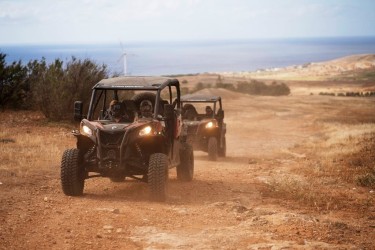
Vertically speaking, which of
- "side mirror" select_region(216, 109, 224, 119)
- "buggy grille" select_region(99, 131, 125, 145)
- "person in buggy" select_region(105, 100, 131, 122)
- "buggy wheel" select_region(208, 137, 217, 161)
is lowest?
"buggy wheel" select_region(208, 137, 217, 161)

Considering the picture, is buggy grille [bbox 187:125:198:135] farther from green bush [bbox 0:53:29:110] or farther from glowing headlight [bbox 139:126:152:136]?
green bush [bbox 0:53:29:110]

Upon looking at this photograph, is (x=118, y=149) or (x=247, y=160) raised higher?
(x=118, y=149)

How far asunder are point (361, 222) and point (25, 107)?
60.4 ft

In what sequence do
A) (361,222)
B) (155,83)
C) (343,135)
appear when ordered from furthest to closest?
1. (343,135)
2. (155,83)
3. (361,222)

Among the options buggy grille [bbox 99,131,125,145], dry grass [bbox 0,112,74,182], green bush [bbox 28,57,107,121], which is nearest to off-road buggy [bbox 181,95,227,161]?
dry grass [bbox 0,112,74,182]

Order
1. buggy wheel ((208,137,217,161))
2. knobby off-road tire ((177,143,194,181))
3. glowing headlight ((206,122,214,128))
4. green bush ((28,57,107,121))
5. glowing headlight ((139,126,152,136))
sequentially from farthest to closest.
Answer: green bush ((28,57,107,121)) → glowing headlight ((206,122,214,128)) → buggy wheel ((208,137,217,161)) → knobby off-road tire ((177,143,194,181)) → glowing headlight ((139,126,152,136))

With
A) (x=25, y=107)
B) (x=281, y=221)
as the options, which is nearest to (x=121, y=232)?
(x=281, y=221)

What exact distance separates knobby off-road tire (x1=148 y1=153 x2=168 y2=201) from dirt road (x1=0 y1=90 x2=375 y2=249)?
0.66 feet

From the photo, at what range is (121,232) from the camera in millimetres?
6887

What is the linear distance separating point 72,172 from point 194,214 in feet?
7.54

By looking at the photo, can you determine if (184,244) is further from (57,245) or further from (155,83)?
(155,83)

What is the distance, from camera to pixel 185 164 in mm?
10914

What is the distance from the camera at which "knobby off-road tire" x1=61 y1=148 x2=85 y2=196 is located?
8.88 meters

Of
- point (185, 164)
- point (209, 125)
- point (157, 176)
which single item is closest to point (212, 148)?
point (209, 125)
